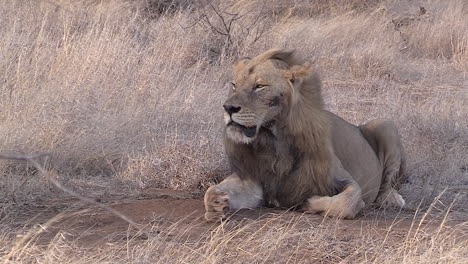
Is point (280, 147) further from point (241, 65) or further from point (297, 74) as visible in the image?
point (241, 65)

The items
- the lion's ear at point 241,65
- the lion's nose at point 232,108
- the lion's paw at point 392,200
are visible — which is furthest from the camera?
the lion's paw at point 392,200

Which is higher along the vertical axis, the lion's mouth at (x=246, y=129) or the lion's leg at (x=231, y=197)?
the lion's mouth at (x=246, y=129)

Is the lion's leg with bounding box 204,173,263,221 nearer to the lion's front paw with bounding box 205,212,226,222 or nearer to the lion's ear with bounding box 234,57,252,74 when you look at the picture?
the lion's front paw with bounding box 205,212,226,222

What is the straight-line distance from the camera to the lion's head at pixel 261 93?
187 inches

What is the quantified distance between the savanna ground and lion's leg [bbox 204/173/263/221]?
85mm

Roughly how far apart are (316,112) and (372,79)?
541cm

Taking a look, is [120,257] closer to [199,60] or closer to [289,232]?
[289,232]

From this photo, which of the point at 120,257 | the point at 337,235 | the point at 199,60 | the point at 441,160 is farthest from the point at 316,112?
the point at 199,60

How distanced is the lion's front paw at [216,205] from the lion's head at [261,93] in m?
0.33

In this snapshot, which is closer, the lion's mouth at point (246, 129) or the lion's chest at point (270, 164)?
the lion's mouth at point (246, 129)

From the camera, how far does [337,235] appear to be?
4602 millimetres

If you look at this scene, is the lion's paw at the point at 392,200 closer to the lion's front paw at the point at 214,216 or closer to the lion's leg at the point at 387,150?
the lion's leg at the point at 387,150

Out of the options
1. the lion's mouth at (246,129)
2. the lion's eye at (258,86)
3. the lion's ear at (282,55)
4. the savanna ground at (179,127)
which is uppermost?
the lion's ear at (282,55)

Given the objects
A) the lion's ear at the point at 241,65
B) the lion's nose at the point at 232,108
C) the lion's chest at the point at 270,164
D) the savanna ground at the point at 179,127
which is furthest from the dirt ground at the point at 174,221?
the lion's ear at the point at 241,65
